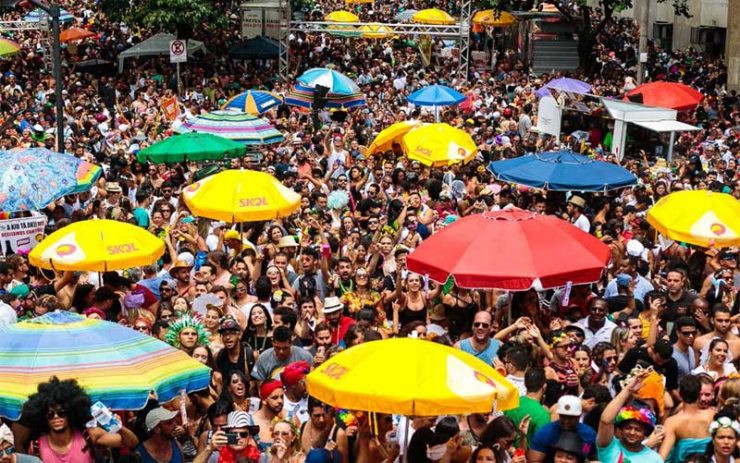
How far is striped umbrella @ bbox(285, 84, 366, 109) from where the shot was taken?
25859mm

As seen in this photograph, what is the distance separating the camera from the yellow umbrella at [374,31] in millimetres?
36750

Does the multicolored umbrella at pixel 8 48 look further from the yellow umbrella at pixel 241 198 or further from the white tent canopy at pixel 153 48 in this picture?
the yellow umbrella at pixel 241 198

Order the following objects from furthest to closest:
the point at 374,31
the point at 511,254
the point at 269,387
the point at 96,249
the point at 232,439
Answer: the point at 374,31 < the point at 96,249 < the point at 511,254 < the point at 269,387 < the point at 232,439

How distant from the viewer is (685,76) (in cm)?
3681

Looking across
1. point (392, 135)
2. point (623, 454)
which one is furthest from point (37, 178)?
point (623, 454)

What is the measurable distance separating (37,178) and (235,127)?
21.3 ft

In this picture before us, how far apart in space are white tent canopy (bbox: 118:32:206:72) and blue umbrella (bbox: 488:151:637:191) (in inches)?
774

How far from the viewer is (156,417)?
8.02 m

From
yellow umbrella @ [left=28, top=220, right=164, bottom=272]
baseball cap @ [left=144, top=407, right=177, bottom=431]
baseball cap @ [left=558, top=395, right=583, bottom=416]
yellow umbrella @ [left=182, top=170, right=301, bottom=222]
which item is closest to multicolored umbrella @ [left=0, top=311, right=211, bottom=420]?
baseball cap @ [left=144, top=407, right=177, bottom=431]

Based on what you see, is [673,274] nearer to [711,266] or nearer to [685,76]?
[711,266]

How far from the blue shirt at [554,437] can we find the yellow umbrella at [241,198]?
650 cm

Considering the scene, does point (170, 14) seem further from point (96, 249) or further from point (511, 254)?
point (511, 254)

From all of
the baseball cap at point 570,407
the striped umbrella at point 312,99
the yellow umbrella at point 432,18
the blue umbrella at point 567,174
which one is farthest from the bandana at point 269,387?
the yellow umbrella at point 432,18

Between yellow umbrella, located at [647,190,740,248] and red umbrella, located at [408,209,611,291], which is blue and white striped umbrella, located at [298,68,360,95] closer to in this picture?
yellow umbrella, located at [647,190,740,248]
